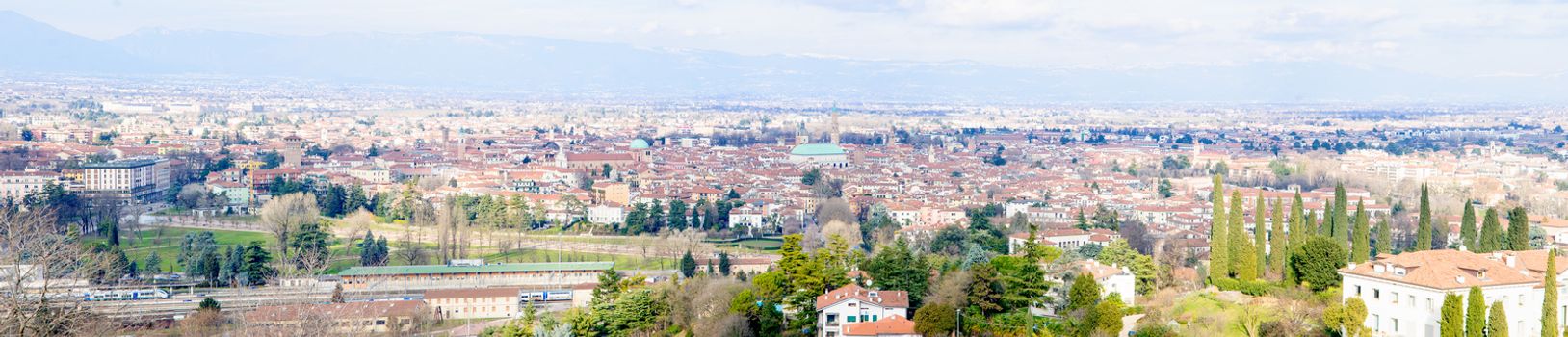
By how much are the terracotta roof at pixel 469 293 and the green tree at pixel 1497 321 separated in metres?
19.1

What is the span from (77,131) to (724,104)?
10586 cm

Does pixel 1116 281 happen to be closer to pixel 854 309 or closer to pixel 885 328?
pixel 885 328

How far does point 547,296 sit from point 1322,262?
630 inches

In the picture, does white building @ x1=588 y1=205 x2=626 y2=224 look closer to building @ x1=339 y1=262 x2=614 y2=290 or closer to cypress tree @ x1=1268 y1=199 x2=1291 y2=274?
building @ x1=339 y1=262 x2=614 y2=290

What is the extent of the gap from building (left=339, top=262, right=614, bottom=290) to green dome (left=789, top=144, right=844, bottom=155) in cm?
4599

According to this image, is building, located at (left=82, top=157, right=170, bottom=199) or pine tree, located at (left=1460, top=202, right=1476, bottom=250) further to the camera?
building, located at (left=82, top=157, right=170, bottom=199)

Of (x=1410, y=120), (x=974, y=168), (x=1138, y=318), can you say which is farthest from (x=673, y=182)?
(x=1410, y=120)

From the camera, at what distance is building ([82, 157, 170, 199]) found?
173ft

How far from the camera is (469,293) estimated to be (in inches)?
1190

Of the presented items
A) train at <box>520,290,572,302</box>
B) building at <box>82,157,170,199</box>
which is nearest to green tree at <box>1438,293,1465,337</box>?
train at <box>520,290,572,302</box>

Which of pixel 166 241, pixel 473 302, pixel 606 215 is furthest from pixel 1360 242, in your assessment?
pixel 166 241

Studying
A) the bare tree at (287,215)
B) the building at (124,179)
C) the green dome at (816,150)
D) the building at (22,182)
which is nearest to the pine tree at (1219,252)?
the bare tree at (287,215)

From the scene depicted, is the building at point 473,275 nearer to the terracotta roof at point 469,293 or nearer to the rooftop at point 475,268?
the rooftop at point 475,268

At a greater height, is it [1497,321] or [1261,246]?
[1261,246]
